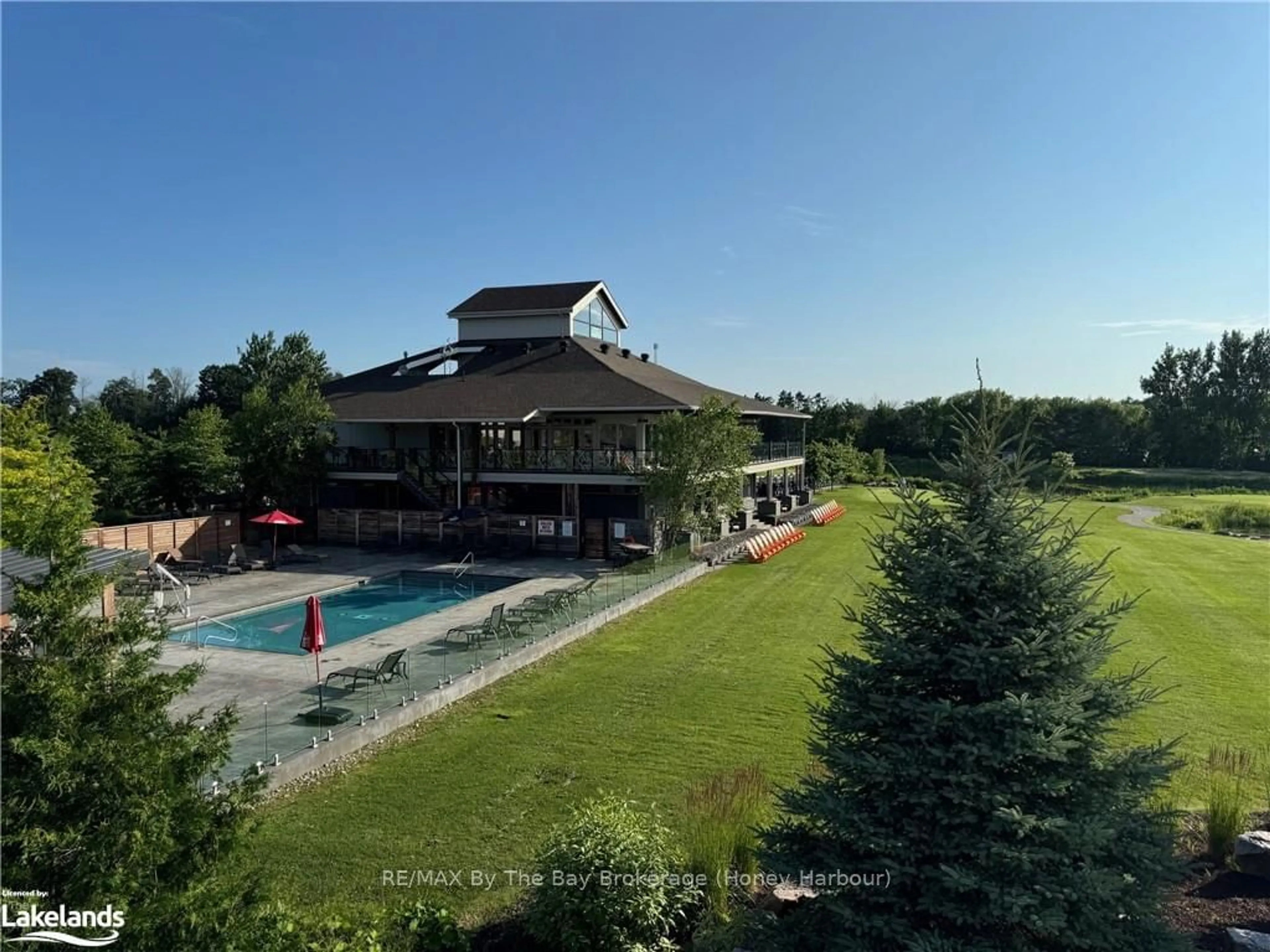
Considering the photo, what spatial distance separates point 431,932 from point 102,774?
2.85 metres

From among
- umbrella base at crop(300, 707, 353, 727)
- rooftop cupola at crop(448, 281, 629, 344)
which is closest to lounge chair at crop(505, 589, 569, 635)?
umbrella base at crop(300, 707, 353, 727)

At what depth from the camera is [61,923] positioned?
12.4ft

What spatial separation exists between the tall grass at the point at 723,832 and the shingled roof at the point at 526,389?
18.7 meters

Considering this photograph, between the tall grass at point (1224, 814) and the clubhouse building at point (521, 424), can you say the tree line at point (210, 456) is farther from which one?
the tall grass at point (1224, 814)

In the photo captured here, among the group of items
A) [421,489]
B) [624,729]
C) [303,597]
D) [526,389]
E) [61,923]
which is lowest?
[624,729]

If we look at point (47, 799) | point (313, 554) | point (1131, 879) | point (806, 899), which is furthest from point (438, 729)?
point (313, 554)

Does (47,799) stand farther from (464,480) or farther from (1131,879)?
(464,480)

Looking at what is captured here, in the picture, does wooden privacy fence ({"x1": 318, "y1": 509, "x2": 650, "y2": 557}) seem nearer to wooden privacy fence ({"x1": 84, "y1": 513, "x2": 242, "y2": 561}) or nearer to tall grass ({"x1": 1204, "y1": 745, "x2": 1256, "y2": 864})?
wooden privacy fence ({"x1": 84, "y1": 513, "x2": 242, "y2": 561})

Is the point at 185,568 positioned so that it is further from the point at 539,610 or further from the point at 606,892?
the point at 606,892

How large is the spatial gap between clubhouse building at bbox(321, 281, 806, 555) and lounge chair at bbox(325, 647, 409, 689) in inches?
546

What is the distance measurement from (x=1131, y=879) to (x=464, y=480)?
25447mm

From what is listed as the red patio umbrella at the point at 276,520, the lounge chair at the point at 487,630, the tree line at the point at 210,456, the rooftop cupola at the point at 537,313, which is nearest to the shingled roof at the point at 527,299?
the rooftop cupola at the point at 537,313

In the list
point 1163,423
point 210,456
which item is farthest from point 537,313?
point 1163,423

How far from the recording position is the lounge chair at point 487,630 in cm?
1475
